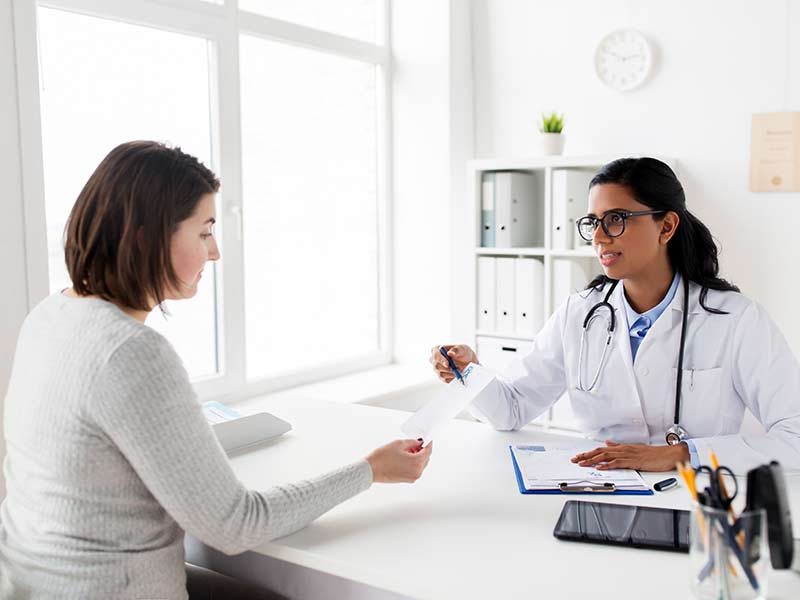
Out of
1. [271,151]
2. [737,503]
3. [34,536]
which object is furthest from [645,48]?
[34,536]

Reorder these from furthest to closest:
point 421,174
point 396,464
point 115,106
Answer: point 421,174
point 115,106
point 396,464

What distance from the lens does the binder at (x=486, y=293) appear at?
342 cm

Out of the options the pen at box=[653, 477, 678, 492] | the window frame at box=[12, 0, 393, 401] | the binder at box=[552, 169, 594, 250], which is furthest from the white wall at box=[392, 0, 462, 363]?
the pen at box=[653, 477, 678, 492]

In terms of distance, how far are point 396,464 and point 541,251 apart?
1.91 m

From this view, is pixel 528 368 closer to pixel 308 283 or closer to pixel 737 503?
pixel 737 503

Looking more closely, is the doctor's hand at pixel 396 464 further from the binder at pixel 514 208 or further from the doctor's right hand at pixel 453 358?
the binder at pixel 514 208

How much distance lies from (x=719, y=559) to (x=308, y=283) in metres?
2.67

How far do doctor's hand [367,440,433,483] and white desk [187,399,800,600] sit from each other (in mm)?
47

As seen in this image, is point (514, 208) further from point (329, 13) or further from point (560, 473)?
point (560, 473)

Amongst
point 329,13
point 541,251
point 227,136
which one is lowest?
point 541,251

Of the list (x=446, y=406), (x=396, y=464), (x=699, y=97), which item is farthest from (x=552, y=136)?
(x=396, y=464)

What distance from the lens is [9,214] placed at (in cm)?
234

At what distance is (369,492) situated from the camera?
1.58 meters

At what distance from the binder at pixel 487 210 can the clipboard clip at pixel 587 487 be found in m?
1.96
